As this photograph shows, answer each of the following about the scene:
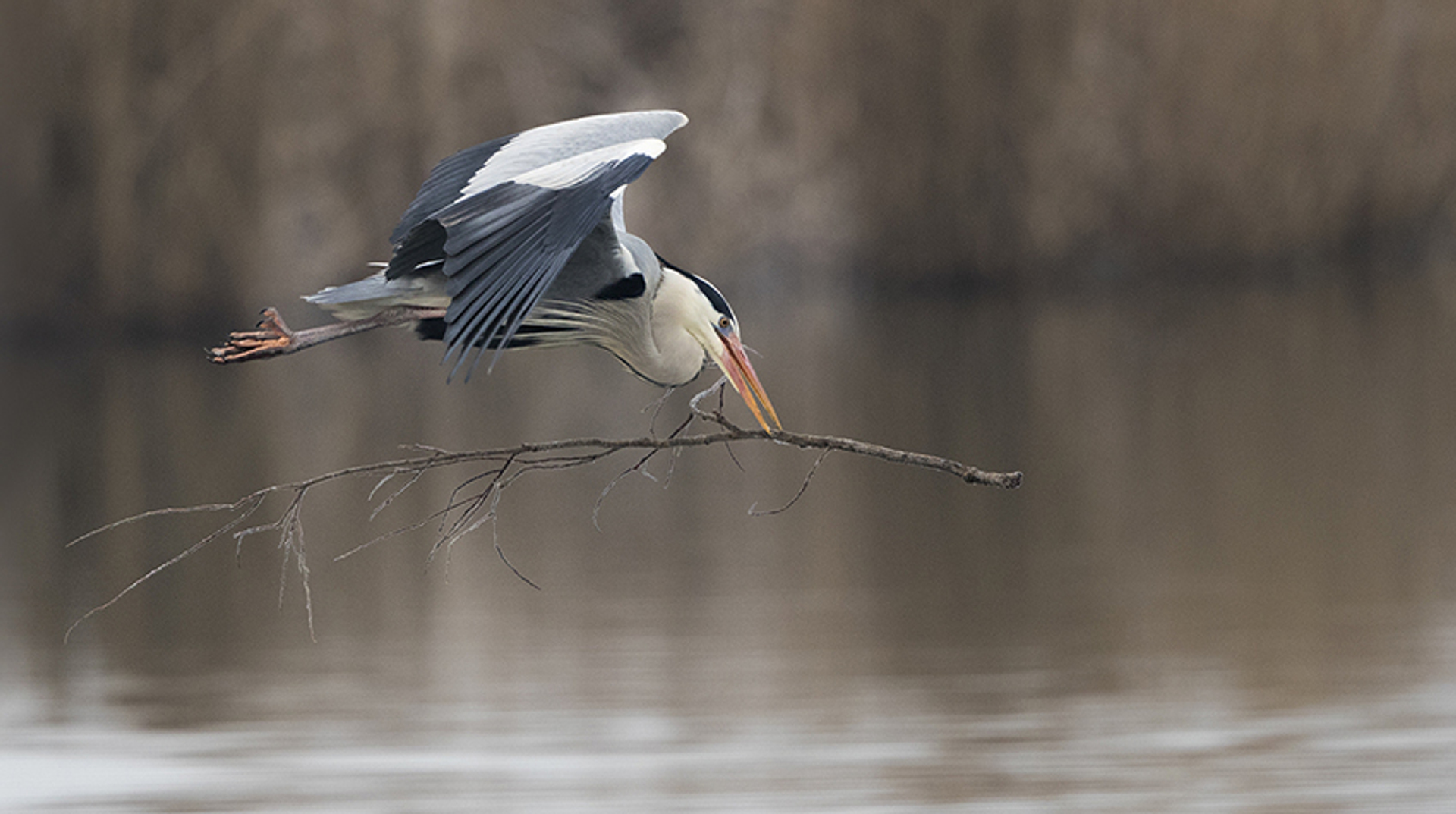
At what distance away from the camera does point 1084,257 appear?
19406mm

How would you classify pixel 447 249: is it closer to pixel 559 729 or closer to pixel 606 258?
pixel 606 258

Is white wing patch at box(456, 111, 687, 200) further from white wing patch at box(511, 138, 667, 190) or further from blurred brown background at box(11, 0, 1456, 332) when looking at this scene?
blurred brown background at box(11, 0, 1456, 332)

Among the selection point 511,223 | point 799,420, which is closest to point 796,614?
point 799,420

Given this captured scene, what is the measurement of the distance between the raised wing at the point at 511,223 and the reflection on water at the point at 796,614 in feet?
8.62

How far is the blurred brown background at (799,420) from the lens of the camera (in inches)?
242

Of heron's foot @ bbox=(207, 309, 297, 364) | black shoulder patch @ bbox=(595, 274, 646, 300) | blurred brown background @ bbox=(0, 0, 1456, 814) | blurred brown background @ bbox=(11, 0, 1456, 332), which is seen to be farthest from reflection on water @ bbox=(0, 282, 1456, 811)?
black shoulder patch @ bbox=(595, 274, 646, 300)

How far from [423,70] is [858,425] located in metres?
5.95

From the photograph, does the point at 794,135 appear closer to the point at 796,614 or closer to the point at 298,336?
the point at 796,614

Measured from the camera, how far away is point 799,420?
11.6 metres

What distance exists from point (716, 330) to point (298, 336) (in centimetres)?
58

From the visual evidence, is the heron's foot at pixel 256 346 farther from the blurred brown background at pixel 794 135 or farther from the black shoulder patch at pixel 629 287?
the blurred brown background at pixel 794 135

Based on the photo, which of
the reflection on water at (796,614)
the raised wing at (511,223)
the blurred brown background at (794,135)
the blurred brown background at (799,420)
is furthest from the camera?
the blurred brown background at (794,135)

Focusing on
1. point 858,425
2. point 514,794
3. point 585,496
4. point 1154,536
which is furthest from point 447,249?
point 858,425

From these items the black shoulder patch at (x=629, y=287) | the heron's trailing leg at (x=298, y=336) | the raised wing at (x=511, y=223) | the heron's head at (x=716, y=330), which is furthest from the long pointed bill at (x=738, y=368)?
the heron's trailing leg at (x=298, y=336)
